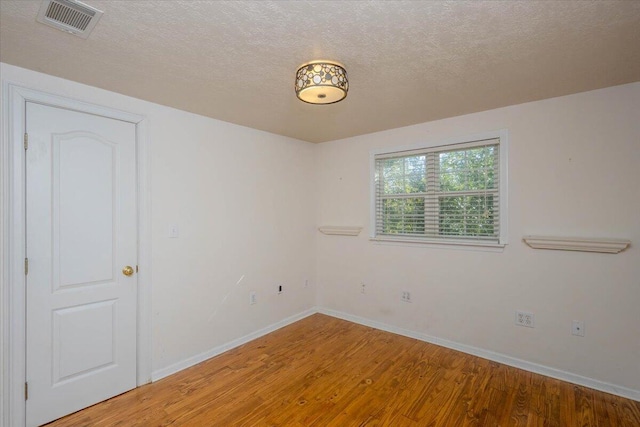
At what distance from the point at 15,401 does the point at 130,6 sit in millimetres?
2536

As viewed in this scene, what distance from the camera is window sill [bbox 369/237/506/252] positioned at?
9.61 feet

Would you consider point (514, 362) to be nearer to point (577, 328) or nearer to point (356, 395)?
point (577, 328)

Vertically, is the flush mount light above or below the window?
above

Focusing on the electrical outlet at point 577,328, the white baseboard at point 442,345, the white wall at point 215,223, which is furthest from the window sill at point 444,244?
the white wall at point 215,223

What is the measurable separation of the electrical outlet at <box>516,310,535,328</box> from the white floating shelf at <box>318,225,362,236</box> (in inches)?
73.6

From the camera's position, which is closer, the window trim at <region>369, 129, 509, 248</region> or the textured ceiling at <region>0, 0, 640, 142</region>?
the textured ceiling at <region>0, 0, 640, 142</region>

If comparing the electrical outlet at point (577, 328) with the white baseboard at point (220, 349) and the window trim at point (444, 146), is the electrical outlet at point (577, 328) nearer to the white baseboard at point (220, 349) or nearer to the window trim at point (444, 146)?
the window trim at point (444, 146)

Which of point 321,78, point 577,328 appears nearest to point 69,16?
point 321,78

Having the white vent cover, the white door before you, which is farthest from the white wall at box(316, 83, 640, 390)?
the white vent cover

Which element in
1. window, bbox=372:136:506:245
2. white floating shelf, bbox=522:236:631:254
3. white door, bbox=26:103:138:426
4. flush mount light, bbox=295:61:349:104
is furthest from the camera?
window, bbox=372:136:506:245

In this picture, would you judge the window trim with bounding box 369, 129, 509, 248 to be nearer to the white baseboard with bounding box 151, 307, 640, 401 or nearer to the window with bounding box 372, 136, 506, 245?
the window with bounding box 372, 136, 506, 245

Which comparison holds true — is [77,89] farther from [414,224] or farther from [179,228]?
→ [414,224]

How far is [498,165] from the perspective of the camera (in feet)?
9.56

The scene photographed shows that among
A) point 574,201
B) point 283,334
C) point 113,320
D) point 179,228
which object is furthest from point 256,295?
point 574,201
